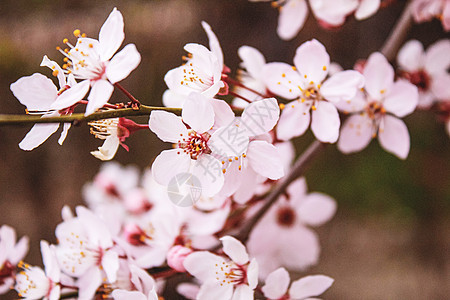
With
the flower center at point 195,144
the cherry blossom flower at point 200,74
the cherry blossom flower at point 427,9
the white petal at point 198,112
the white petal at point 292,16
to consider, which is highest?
the cherry blossom flower at point 427,9

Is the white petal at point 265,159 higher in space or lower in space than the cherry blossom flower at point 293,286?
higher

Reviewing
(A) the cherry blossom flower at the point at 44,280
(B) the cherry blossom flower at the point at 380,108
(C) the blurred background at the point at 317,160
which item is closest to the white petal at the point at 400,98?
(B) the cherry blossom flower at the point at 380,108

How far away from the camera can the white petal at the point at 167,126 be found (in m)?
0.43

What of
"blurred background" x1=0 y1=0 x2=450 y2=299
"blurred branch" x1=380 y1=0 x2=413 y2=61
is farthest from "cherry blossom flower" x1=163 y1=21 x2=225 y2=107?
"blurred background" x1=0 y1=0 x2=450 y2=299

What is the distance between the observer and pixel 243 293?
50 cm

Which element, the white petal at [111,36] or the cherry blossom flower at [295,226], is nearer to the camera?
the white petal at [111,36]

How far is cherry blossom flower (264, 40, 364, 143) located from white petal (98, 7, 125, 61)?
19 cm

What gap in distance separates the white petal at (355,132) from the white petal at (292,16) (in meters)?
0.23

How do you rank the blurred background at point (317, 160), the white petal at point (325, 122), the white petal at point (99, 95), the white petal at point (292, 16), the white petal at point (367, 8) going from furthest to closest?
1. the blurred background at point (317, 160)
2. the white petal at point (292, 16)
3. the white petal at point (367, 8)
4. the white petal at point (325, 122)
5. the white petal at point (99, 95)

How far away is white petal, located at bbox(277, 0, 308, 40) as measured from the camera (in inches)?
28.9

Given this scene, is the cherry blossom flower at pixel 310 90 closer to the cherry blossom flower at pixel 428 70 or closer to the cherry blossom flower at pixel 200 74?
the cherry blossom flower at pixel 200 74

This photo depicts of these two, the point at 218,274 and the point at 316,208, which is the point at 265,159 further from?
the point at 316,208

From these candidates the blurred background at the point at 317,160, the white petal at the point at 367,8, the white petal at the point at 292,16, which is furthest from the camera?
the blurred background at the point at 317,160

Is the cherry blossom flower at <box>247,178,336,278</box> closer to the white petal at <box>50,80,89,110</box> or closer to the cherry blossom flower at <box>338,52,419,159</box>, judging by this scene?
the cherry blossom flower at <box>338,52,419,159</box>
